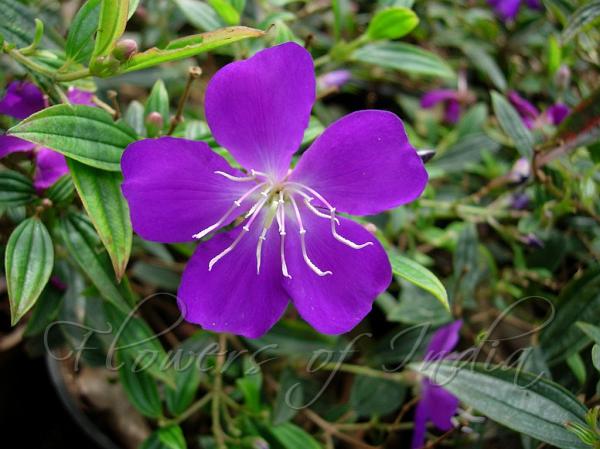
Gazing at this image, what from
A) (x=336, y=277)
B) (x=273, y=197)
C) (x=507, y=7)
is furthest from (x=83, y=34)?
(x=507, y=7)

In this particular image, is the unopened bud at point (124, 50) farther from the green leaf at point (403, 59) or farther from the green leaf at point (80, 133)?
the green leaf at point (403, 59)

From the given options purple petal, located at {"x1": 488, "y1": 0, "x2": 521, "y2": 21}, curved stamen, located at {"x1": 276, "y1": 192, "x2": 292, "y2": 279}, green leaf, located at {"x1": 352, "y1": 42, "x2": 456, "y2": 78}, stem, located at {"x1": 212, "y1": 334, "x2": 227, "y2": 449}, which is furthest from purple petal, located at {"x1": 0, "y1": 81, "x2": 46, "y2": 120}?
purple petal, located at {"x1": 488, "y1": 0, "x2": 521, "y2": 21}

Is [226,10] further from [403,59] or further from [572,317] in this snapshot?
[572,317]

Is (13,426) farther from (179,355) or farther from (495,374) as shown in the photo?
(495,374)

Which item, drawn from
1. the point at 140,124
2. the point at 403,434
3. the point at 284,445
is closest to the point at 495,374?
the point at 284,445

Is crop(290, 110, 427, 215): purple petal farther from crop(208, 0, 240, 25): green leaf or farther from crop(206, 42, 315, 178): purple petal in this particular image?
crop(208, 0, 240, 25): green leaf
